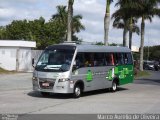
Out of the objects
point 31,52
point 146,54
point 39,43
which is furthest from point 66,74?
point 146,54

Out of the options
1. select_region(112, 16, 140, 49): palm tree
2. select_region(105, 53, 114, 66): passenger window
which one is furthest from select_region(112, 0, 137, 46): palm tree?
select_region(105, 53, 114, 66): passenger window

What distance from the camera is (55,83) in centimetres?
1917

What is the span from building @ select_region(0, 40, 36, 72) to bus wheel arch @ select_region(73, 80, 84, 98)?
2245 cm

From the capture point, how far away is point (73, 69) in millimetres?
19641

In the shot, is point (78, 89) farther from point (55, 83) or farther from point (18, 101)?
point (18, 101)

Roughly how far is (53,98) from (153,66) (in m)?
59.9

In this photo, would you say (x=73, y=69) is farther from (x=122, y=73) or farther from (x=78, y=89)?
(x=122, y=73)

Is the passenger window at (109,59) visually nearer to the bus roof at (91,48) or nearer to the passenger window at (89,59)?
the bus roof at (91,48)

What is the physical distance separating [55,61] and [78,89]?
165 centimetres

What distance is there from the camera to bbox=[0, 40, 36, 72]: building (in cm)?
4238

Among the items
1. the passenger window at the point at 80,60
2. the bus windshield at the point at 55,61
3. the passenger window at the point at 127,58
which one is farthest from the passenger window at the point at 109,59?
the bus windshield at the point at 55,61

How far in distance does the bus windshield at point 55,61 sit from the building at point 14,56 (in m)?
22.2

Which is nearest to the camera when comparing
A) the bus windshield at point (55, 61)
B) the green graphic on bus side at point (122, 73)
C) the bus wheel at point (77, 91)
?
the bus windshield at point (55, 61)

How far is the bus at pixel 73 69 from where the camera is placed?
19.2 metres
